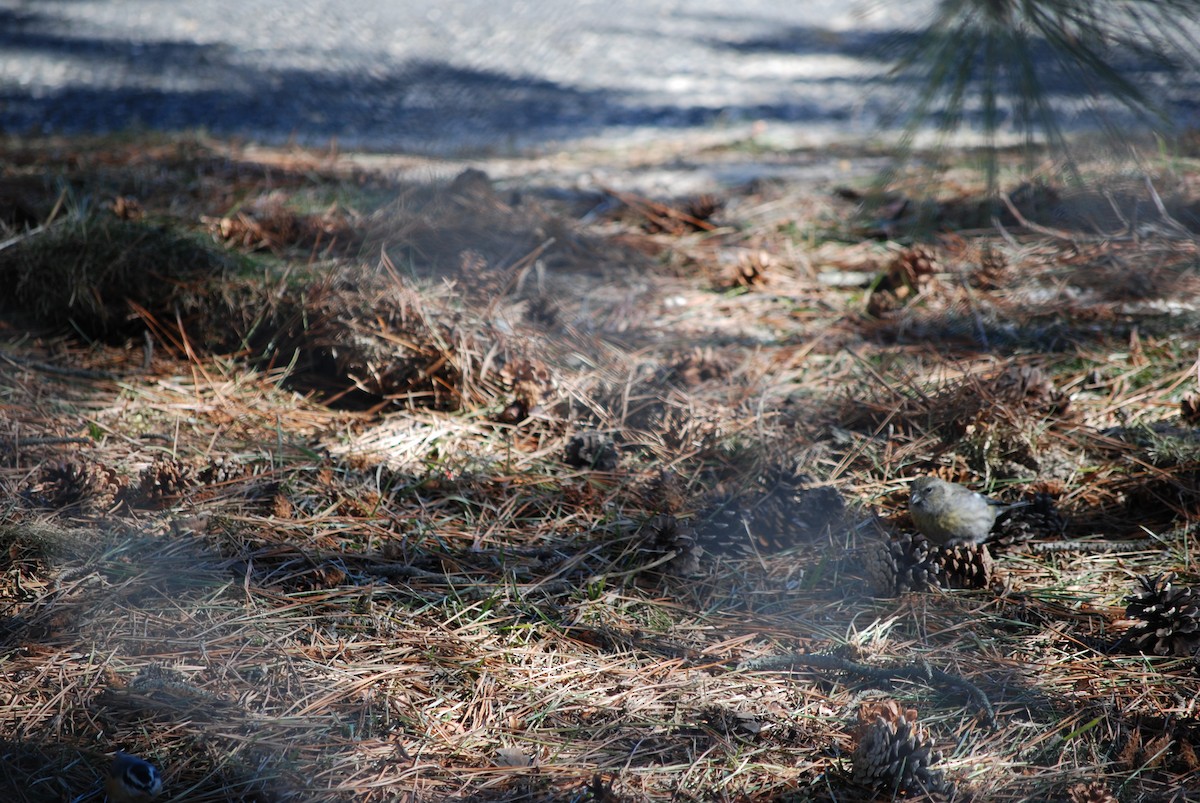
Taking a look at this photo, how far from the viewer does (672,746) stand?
1202 millimetres

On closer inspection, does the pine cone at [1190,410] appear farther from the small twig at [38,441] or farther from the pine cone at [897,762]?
the small twig at [38,441]

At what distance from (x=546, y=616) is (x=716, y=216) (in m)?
2.00

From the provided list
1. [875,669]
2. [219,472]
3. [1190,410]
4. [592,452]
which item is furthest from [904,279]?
[219,472]

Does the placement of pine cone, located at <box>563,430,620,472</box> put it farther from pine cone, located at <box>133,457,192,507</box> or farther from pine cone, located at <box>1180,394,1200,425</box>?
pine cone, located at <box>1180,394,1200,425</box>

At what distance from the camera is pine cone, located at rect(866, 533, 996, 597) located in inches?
59.2

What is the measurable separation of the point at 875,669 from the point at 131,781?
3.41ft

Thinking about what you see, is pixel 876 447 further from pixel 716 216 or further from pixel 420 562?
pixel 716 216

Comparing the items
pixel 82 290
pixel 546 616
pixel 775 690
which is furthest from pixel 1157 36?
pixel 82 290

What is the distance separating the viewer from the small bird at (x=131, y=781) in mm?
1037

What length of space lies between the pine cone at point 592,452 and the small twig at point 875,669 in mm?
583

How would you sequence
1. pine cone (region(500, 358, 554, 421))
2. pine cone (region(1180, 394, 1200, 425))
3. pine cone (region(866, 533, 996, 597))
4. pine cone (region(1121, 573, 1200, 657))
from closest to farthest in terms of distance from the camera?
1. pine cone (region(1121, 573, 1200, 657))
2. pine cone (region(866, 533, 996, 597))
3. pine cone (region(1180, 394, 1200, 425))
4. pine cone (region(500, 358, 554, 421))

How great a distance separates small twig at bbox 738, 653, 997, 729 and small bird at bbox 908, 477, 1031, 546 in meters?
0.31

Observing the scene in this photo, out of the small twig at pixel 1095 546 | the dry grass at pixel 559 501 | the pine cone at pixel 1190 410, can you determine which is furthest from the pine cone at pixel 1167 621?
the pine cone at pixel 1190 410

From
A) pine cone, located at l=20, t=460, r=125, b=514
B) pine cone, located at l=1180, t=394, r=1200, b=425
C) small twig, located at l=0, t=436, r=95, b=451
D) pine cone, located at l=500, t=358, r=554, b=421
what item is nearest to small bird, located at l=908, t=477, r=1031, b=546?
pine cone, located at l=1180, t=394, r=1200, b=425
